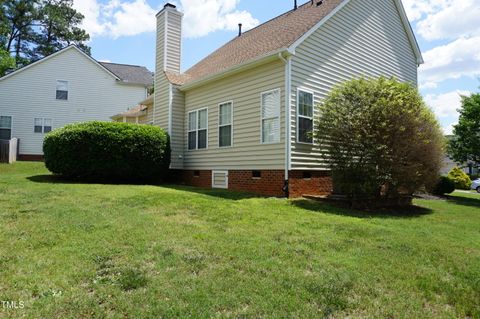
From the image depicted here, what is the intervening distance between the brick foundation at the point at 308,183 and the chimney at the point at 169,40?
320 inches

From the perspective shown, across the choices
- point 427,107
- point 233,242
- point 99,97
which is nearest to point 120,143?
point 233,242

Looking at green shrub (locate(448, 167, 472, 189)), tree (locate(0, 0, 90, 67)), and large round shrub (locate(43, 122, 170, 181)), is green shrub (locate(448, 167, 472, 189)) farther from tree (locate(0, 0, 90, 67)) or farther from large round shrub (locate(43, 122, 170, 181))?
tree (locate(0, 0, 90, 67))

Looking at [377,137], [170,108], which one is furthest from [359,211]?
[170,108]

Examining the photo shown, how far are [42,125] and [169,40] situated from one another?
1503 cm

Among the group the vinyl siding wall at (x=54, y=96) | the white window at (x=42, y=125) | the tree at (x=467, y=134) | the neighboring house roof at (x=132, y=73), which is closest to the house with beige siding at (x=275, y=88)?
the tree at (x=467, y=134)

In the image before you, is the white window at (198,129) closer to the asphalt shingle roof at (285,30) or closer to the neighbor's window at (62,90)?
the asphalt shingle roof at (285,30)

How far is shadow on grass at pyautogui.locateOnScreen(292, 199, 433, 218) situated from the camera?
8133 millimetres

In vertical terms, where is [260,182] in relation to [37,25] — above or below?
below

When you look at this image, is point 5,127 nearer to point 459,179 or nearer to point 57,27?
point 57,27

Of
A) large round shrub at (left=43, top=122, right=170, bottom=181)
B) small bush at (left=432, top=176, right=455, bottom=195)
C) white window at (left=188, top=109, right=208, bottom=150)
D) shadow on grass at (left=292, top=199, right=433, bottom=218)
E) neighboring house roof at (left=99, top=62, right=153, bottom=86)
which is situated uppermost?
neighboring house roof at (left=99, top=62, right=153, bottom=86)

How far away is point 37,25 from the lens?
37000 millimetres

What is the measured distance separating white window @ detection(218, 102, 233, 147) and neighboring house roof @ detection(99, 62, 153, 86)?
60.3 feet

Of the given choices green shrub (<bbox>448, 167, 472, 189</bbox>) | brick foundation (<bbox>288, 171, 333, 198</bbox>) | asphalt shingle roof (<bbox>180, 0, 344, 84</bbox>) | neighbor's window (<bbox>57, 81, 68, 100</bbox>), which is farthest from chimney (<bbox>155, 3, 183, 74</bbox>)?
green shrub (<bbox>448, 167, 472, 189</bbox>)

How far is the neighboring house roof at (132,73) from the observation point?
29.5 meters
